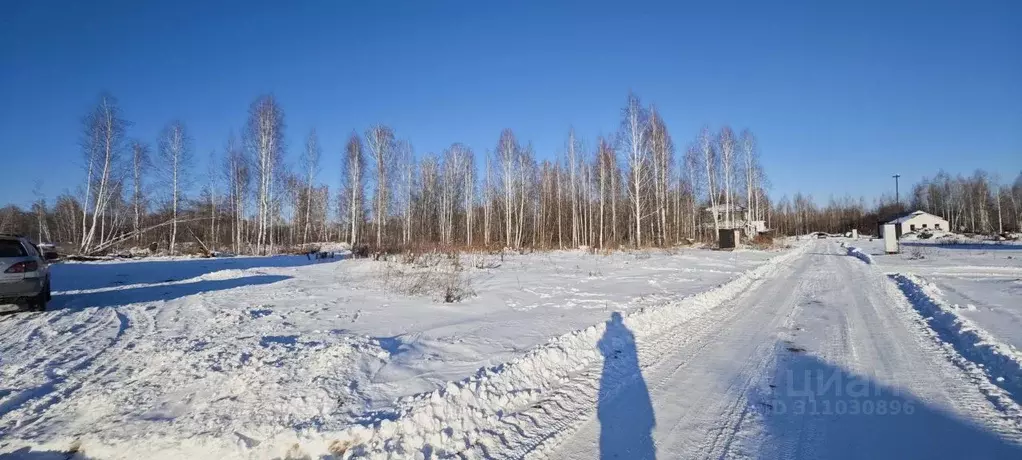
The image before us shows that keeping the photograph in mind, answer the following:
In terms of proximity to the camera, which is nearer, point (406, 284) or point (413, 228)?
point (406, 284)

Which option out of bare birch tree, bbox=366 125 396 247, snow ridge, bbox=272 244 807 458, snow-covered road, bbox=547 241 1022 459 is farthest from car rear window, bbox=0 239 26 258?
bare birch tree, bbox=366 125 396 247

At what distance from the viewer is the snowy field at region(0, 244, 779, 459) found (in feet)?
12.2

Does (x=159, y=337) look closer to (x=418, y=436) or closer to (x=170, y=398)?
(x=170, y=398)

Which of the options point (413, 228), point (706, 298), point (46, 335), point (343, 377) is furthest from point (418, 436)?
point (413, 228)

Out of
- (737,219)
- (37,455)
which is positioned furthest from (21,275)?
(737,219)

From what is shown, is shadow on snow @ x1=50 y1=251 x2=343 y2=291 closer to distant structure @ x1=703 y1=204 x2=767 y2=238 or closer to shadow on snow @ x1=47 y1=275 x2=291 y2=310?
shadow on snow @ x1=47 y1=275 x2=291 y2=310

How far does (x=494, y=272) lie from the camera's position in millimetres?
15953

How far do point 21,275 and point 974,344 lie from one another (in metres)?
15.2

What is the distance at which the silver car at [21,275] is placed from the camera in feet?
27.4

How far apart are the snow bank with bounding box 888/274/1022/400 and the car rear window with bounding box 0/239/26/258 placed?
14484mm

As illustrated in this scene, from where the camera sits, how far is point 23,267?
8.55 meters

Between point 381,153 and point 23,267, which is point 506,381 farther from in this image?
point 381,153

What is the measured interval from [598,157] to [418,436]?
40.6 metres

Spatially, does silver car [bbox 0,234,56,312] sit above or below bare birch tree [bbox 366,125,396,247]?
below
